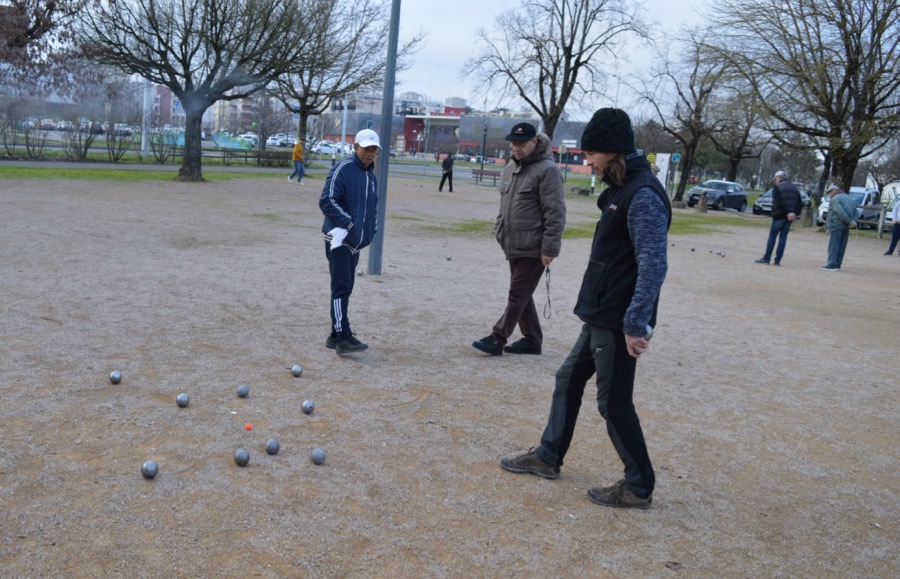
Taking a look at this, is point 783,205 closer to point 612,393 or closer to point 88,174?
point 612,393

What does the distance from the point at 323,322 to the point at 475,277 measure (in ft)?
14.8

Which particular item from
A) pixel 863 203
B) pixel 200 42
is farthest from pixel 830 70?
pixel 200 42

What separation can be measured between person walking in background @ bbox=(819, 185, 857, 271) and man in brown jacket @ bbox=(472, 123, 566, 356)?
41.2ft

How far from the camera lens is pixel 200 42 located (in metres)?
26.2

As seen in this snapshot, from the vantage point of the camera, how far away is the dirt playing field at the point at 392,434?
3996 mm

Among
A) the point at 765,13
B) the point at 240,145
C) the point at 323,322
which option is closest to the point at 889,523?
the point at 323,322

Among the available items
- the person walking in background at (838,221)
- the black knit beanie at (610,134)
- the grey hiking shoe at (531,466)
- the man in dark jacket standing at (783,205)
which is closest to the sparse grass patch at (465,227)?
the man in dark jacket standing at (783,205)

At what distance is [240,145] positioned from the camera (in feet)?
181

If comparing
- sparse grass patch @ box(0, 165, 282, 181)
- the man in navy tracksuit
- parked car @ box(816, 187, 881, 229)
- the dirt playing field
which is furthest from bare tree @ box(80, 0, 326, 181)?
parked car @ box(816, 187, 881, 229)

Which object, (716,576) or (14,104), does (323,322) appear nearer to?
(716,576)

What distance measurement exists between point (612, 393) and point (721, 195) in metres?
44.6

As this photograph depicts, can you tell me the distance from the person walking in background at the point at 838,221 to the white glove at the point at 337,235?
1394 centimetres

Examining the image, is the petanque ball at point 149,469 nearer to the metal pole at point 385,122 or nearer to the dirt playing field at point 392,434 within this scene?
the dirt playing field at point 392,434

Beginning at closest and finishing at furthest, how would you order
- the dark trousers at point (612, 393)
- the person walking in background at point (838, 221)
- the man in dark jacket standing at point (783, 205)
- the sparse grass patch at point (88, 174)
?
the dark trousers at point (612, 393), the man in dark jacket standing at point (783, 205), the person walking in background at point (838, 221), the sparse grass patch at point (88, 174)
